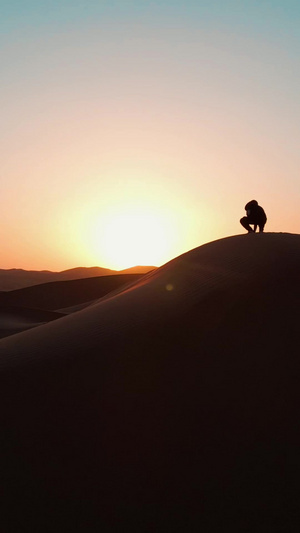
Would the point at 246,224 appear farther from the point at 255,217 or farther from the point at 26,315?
the point at 26,315

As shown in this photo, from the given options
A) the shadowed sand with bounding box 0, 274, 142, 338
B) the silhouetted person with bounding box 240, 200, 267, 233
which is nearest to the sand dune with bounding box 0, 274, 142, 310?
the shadowed sand with bounding box 0, 274, 142, 338

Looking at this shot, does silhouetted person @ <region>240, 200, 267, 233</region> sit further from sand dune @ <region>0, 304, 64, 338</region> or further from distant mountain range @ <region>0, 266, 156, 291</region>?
distant mountain range @ <region>0, 266, 156, 291</region>

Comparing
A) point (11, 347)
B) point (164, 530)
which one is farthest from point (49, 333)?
point (164, 530)

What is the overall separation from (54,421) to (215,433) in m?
1.06

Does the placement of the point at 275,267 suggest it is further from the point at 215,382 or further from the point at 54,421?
the point at 54,421


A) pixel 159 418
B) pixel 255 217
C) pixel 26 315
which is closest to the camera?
pixel 159 418

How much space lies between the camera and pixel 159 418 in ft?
11.2

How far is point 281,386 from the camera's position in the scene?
3.78 meters

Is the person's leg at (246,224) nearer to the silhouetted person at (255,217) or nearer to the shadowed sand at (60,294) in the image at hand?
the silhouetted person at (255,217)

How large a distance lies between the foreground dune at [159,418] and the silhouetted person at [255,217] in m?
3.48

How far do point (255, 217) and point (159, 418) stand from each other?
5.79 metres

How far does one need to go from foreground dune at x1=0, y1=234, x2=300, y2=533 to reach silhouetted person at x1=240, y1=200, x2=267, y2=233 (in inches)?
137

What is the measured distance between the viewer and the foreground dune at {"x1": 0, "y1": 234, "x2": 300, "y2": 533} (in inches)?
111

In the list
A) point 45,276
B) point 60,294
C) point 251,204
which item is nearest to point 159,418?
point 251,204
